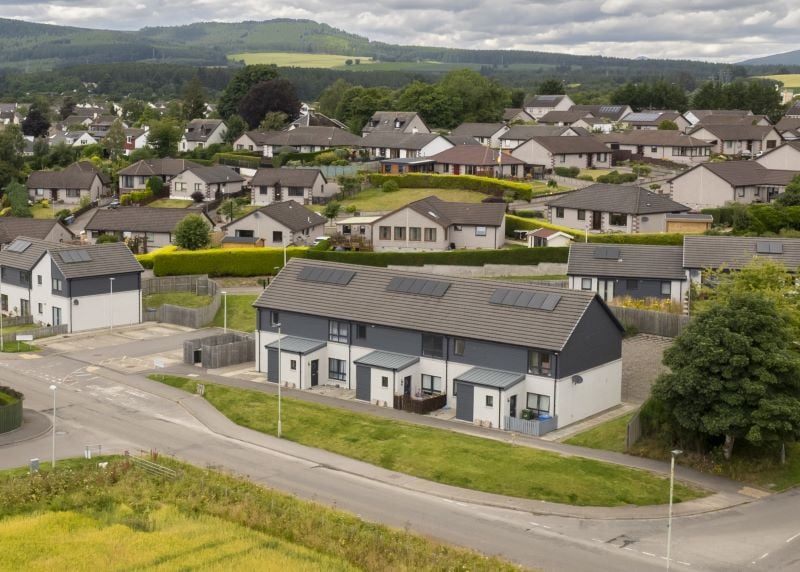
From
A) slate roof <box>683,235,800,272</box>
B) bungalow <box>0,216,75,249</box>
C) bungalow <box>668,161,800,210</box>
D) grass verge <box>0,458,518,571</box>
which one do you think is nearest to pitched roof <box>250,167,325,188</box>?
bungalow <box>0,216,75,249</box>

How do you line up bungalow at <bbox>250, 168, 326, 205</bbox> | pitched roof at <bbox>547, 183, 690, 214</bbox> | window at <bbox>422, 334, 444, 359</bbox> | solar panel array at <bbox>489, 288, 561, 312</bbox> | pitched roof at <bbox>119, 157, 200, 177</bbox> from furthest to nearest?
pitched roof at <bbox>119, 157, 200, 177</bbox> → bungalow at <bbox>250, 168, 326, 205</bbox> → pitched roof at <bbox>547, 183, 690, 214</bbox> → window at <bbox>422, 334, 444, 359</bbox> → solar panel array at <bbox>489, 288, 561, 312</bbox>

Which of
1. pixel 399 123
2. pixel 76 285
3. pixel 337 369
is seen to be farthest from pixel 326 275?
pixel 399 123

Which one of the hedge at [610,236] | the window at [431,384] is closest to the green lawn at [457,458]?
the window at [431,384]

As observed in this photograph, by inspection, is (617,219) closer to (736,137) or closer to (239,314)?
(239,314)

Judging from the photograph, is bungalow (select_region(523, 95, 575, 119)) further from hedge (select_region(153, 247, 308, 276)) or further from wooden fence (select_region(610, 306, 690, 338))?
wooden fence (select_region(610, 306, 690, 338))

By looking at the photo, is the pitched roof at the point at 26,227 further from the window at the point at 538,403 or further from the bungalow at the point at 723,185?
the bungalow at the point at 723,185

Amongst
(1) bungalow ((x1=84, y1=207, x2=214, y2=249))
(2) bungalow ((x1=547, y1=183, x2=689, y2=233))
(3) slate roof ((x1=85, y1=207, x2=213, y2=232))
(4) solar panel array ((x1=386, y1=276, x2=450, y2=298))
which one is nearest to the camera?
(4) solar panel array ((x1=386, y1=276, x2=450, y2=298))

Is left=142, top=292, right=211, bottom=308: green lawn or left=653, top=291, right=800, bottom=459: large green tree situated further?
left=142, top=292, right=211, bottom=308: green lawn
